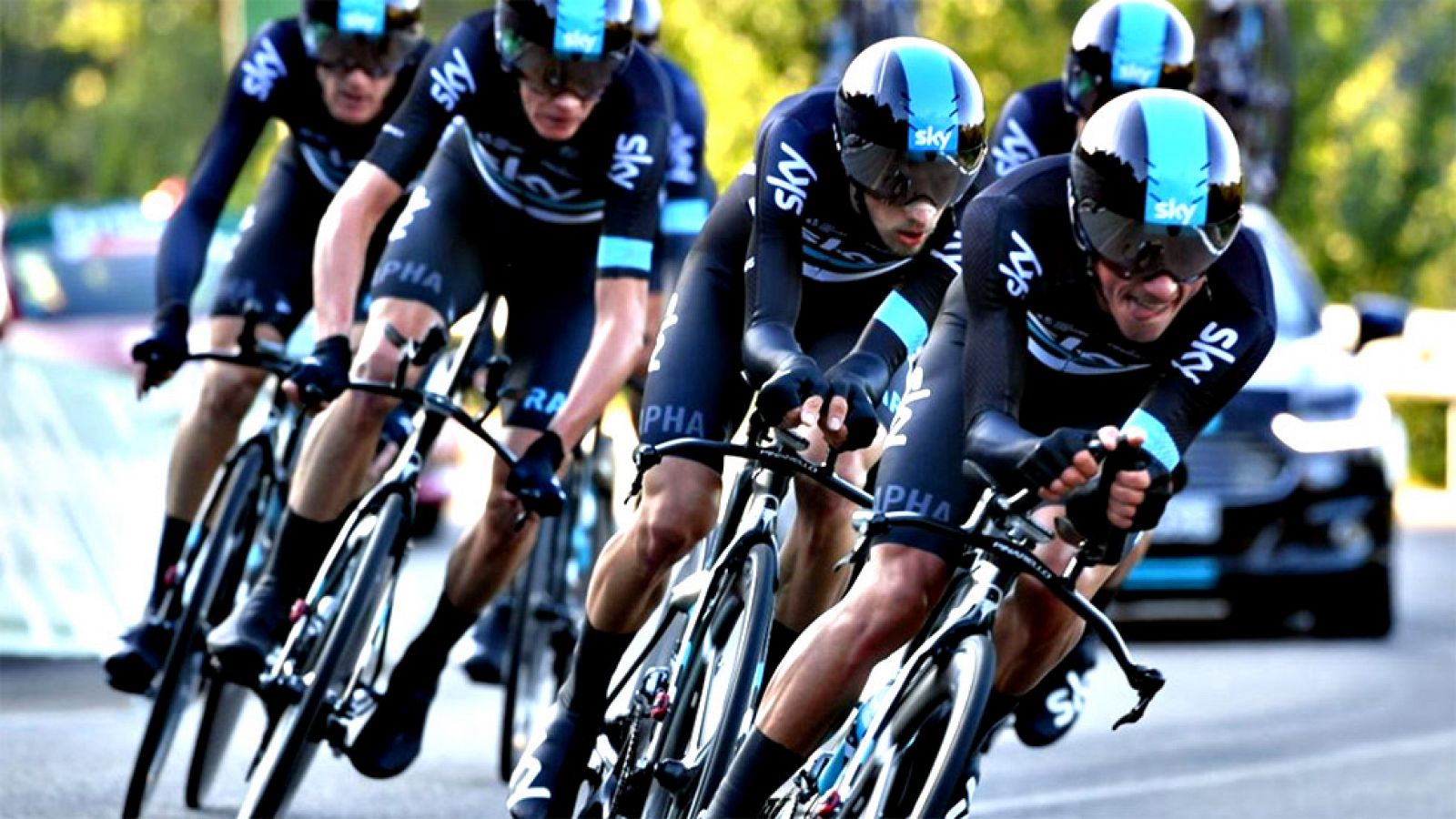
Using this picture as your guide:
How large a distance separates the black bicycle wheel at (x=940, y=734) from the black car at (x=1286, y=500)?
793cm

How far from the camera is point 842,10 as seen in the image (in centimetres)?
2259

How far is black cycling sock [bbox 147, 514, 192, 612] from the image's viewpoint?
9.55 meters

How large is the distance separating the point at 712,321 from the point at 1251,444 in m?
7.03

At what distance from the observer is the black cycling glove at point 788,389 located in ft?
21.1

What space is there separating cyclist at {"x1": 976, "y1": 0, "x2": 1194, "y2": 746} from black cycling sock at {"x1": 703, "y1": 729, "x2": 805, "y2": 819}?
2636mm

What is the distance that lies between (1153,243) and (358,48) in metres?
3.99

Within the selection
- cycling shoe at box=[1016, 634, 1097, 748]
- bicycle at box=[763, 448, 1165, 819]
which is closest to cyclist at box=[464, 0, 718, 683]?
cycling shoe at box=[1016, 634, 1097, 748]

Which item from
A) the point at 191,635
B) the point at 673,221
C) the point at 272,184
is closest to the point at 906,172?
the point at 191,635

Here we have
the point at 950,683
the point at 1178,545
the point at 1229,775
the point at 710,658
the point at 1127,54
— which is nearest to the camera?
the point at 950,683

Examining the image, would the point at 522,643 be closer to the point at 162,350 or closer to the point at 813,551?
the point at 162,350

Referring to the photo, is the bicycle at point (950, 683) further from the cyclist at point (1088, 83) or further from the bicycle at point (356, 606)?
the cyclist at point (1088, 83)

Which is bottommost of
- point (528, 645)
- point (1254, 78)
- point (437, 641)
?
point (1254, 78)

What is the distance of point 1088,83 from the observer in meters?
9.37

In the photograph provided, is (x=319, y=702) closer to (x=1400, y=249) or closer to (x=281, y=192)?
(x=281, y=192)
